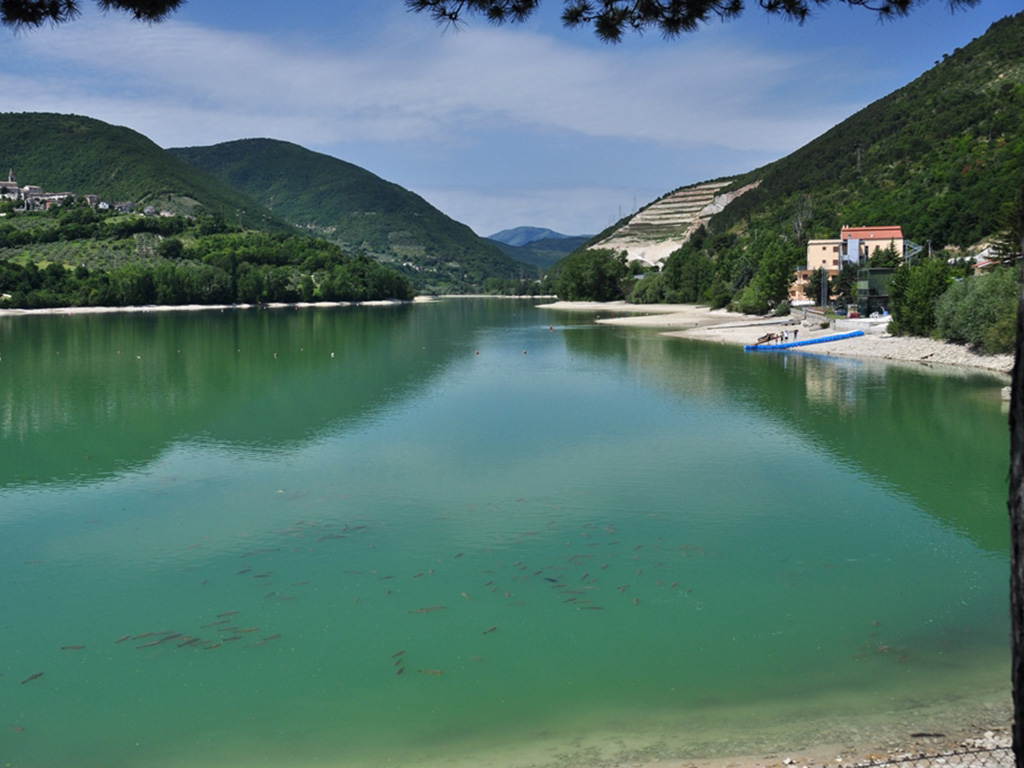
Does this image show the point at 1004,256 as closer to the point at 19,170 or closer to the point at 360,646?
the point at 360,646

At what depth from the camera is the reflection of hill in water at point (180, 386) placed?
22.3 metres

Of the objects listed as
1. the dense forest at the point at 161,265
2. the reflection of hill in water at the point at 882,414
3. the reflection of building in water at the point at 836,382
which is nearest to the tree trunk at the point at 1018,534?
the reflection of hill in water at the point at 882,414

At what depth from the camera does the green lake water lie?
8.33 meters

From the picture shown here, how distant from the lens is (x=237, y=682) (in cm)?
923

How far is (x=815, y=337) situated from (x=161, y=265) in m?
93.2

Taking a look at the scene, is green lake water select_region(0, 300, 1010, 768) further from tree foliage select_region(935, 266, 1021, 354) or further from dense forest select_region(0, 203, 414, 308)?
dense forest select_region(0, 203, 414, 308)

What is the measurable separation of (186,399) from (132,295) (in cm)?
8069

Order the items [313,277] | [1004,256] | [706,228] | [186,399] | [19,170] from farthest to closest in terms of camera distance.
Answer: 1. [19,170]
2. [706,228]
3. [313,277]
4. [1004,256]
5. [186,399]

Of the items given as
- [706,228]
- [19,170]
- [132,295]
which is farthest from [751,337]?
[19,170]

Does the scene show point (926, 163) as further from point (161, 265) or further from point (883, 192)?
point (161, 265)

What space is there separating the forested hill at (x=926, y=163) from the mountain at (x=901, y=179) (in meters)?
0.19

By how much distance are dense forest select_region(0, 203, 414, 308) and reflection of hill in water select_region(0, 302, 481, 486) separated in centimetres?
3383

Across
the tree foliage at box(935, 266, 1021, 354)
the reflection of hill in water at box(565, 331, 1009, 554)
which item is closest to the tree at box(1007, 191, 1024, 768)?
the reflection of hill in water at box(565, 331, 1009, 554)

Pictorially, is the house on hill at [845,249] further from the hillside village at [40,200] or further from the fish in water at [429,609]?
the hillside village at [40,200]
